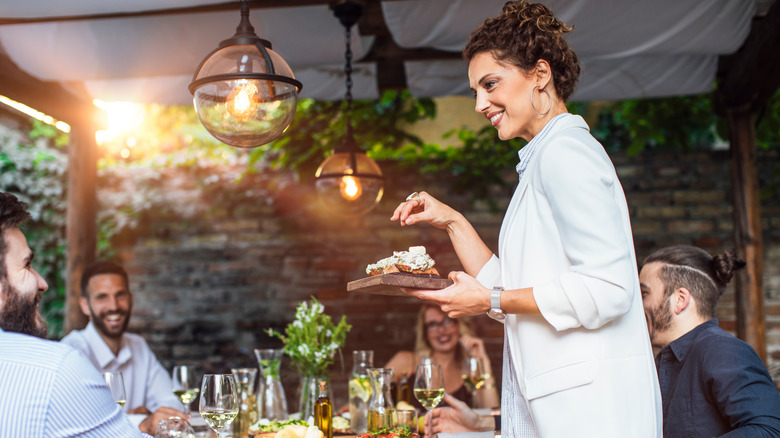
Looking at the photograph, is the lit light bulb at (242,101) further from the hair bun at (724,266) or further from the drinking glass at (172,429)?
the hair bun at (724,266)

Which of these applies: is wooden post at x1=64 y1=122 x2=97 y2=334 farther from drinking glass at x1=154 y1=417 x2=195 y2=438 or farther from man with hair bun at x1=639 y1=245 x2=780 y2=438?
man with hair bun at x1=639 y1=245 x2=780 y2=438

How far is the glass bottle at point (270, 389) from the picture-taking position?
2.49m

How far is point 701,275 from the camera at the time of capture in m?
2.03

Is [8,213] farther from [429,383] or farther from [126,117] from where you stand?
[126,117]

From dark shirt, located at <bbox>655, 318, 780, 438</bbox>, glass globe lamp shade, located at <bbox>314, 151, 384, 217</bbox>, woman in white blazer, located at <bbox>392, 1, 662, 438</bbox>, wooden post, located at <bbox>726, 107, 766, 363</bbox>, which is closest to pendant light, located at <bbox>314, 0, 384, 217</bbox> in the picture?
glass globe lamp shade, located at <bbox>314, 151, 384, 217</bbox>

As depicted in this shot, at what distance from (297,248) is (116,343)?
1.41m

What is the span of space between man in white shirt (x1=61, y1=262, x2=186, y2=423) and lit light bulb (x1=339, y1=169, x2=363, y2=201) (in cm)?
131

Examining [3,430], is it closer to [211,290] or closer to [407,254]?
[407,254]

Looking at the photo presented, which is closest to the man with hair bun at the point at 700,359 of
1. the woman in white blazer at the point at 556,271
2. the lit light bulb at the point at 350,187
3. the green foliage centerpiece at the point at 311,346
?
the woman in white blazer at the point at 556,271

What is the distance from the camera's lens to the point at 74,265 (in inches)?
148

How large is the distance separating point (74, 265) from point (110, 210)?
3.10 ft

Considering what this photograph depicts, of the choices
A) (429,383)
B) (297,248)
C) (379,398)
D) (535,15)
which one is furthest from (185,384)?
(297,248)

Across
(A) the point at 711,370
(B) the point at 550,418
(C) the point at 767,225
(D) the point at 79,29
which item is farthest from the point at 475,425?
(C) the point at 767,225

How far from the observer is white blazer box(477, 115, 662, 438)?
1235 mm
